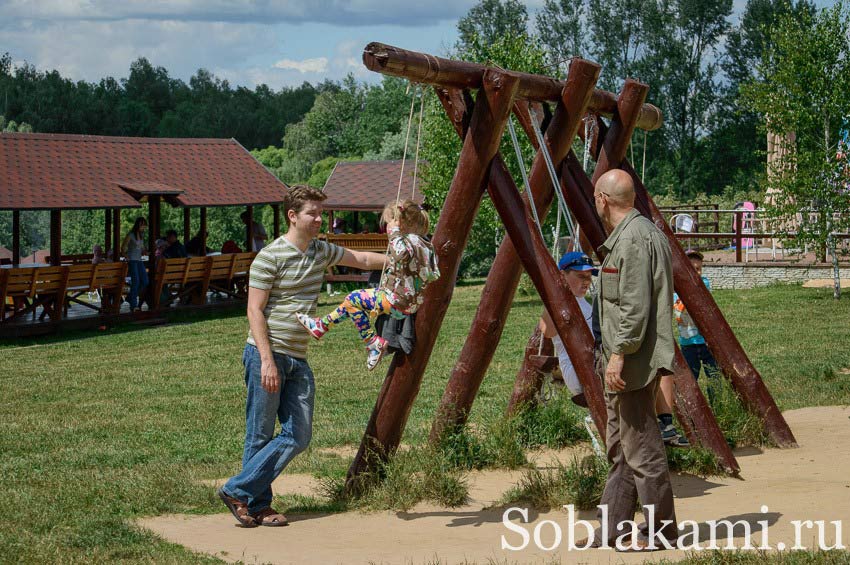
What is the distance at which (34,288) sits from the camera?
1994 centimetres

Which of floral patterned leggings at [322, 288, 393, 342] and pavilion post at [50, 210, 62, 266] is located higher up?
floral patterned leggings at [322, 288, 393, 342]

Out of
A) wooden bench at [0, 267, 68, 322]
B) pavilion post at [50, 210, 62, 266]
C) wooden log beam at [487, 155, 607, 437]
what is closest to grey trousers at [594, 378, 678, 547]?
wooden log beam at [487, 155, 607, 437]

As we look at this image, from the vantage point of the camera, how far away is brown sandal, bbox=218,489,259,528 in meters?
6.45

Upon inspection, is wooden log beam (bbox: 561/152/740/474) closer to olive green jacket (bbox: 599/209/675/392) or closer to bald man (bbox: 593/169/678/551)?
bald man (bbox: 593/169/678/551)

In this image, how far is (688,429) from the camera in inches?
302

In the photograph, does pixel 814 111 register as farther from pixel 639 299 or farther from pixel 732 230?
pixel 639 299

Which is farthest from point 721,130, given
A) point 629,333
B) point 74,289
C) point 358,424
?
point 629,333

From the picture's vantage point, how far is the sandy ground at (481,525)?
5664mm

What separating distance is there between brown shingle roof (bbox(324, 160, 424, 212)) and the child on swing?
83.2ft

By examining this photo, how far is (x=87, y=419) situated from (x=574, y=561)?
6.92 metres

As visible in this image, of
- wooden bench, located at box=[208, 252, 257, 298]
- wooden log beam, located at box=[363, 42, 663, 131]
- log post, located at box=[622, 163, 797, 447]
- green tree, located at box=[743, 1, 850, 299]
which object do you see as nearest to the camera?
wooden log beam, located at box=[363, 42, 663, 131]

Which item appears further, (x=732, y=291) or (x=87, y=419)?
(x=732, y=291)

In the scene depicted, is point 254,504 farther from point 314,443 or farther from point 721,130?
point 721,130

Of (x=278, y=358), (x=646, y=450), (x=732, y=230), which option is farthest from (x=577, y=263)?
(x=732, y=230)
